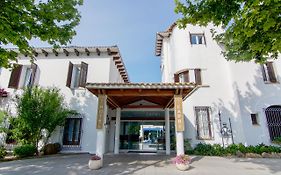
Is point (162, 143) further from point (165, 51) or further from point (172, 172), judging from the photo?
point (165, 51)

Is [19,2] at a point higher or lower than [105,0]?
lower

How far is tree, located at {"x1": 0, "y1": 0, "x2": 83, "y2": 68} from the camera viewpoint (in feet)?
16.3

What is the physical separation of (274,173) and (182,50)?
9.12 m

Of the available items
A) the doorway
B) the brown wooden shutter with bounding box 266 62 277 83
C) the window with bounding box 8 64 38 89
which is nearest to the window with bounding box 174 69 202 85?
the doorway

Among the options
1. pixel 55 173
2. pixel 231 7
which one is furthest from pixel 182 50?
pixel 55 173

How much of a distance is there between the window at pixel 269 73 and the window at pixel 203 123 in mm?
4632

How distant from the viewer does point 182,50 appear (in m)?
12.9

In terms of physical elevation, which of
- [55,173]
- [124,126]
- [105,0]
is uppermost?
[105,0]

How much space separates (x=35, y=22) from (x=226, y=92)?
11.5 metres

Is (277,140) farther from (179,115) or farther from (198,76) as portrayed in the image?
(179,115)

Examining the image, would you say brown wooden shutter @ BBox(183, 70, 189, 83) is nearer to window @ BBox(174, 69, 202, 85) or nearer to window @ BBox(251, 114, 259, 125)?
window @ BBox(174, 69, 202, 85)

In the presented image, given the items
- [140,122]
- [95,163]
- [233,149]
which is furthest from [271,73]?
[95,163]

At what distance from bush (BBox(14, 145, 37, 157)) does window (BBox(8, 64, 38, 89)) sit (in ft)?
15.5

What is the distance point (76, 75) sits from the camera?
12.6m
